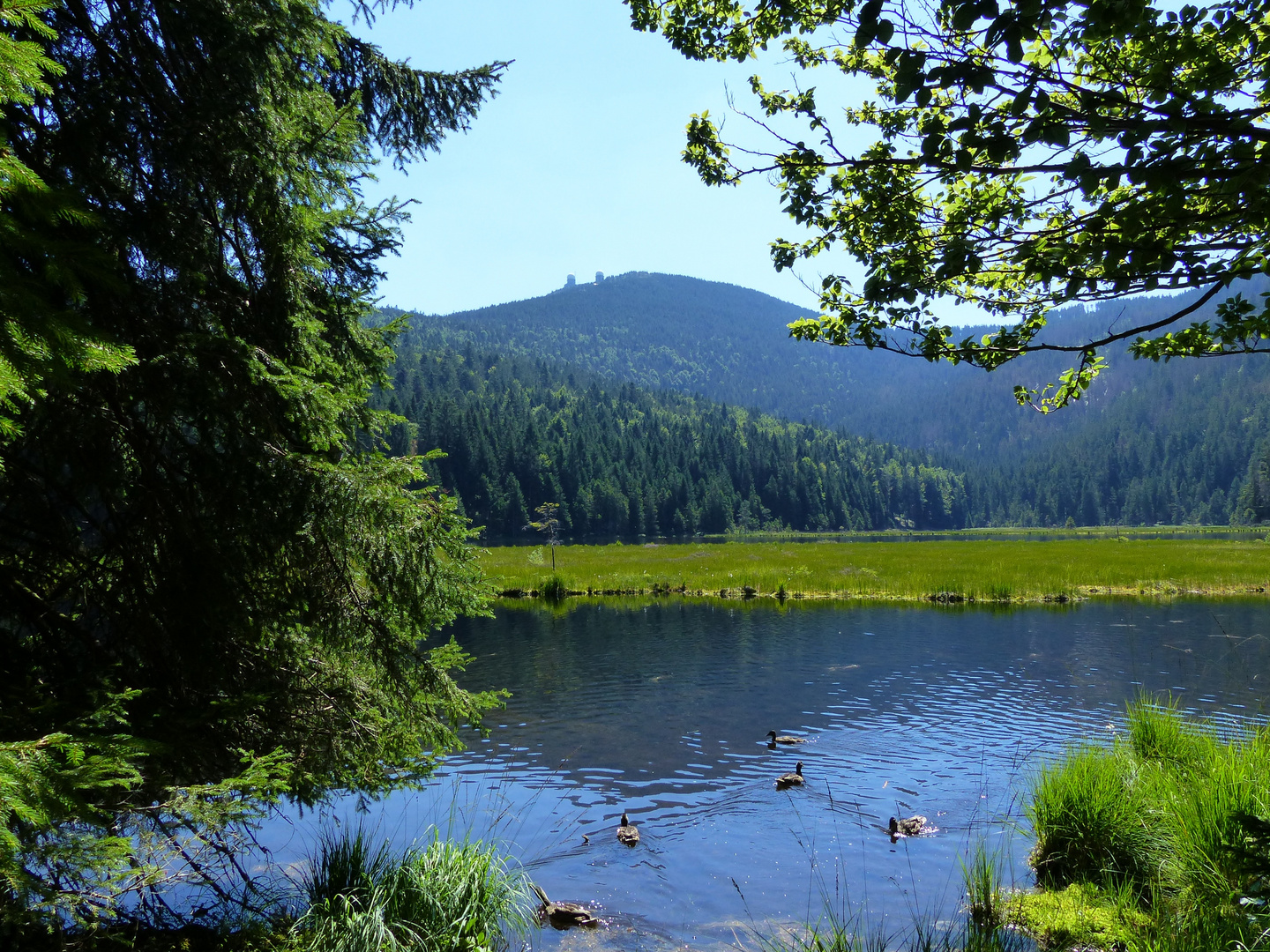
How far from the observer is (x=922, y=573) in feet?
127

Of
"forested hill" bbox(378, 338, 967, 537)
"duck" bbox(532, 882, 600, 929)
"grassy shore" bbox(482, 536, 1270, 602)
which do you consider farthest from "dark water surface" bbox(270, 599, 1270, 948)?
"forested hill" bbox(378, 338, 967, 537)

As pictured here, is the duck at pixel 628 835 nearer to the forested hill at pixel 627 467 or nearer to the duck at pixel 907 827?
the duck at pixel 907 827

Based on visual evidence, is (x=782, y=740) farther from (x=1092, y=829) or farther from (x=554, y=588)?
(x=554, y=588)

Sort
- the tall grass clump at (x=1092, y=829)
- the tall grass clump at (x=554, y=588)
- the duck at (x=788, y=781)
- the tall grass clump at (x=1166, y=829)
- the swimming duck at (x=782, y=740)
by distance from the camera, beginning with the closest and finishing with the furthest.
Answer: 1. the tall grass clump at (x=1166, y=829)
2. the tall grass clump at (x=1092, y=829)
3. the duck at (x=788, y=781)
4. the swimming duck at (x=782, y=740)
5. the tall grass clump at (x=554, y=588)

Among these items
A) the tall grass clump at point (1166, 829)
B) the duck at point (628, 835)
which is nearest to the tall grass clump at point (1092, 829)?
the tall grass clump at point (1166, 829)

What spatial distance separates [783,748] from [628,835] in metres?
4.85

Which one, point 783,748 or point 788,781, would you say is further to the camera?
point 783,748

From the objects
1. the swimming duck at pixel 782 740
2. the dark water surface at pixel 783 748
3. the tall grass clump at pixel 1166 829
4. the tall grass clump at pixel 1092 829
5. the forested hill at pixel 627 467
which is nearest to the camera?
the tall grass clump at pixel 1166 829

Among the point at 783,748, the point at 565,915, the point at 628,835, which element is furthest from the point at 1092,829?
the point at 783,748

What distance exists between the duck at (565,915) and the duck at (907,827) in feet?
13.5

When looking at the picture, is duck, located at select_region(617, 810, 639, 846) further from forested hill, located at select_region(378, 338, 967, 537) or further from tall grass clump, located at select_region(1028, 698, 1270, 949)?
forested hill, located at select_region(378, 338, 967, 537)

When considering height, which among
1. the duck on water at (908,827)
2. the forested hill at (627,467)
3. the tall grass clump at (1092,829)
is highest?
the forested hill at (627,467)

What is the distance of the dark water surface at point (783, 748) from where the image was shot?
842 centimetres

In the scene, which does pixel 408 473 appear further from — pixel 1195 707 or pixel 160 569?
pixel 1195 707
